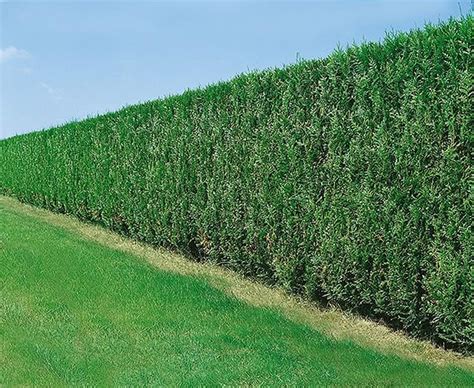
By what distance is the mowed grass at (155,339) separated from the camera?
7527 mm

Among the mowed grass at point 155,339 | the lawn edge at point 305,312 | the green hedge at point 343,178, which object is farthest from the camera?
the lawn edge at point 305,312

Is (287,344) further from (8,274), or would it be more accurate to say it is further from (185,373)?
(8,274)

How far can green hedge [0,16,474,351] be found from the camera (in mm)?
8453

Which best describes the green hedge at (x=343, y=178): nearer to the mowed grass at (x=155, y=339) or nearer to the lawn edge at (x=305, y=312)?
the lawn edge at (x=305, y=312)

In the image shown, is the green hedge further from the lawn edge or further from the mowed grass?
the mowed grass

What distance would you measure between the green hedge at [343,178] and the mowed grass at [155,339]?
1.13 metres

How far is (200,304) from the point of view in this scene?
1020cm

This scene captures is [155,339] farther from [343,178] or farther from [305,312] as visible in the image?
[343,178]

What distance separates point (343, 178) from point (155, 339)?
3605 mm

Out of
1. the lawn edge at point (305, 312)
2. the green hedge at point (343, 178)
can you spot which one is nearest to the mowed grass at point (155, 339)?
the lawn edge at point (305, 312)

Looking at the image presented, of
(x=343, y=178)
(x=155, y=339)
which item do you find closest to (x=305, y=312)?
(x=343, y=178)

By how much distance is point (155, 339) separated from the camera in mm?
8711

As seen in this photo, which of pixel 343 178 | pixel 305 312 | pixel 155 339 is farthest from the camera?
pixel 305 312

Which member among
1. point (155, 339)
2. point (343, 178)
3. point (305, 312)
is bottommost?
point (305, 312)
